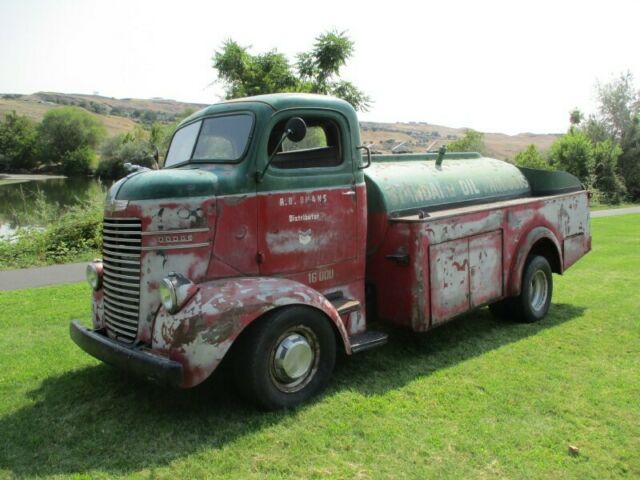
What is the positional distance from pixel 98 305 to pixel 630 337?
17.5 ft

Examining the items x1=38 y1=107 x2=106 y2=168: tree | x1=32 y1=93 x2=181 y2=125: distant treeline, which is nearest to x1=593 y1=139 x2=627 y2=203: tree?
x1=38 y1=107 x2=106 y2=168: tree

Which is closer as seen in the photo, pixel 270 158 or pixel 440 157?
pixel 270 158

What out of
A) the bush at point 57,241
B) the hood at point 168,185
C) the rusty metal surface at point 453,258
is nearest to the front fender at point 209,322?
the hood at point 168,185

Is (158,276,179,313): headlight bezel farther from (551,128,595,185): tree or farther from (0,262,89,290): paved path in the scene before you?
(551,128,595,185): tree

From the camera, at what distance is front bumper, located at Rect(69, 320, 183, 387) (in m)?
3.83

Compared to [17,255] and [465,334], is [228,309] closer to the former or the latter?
[465,334]

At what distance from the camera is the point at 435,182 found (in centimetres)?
629

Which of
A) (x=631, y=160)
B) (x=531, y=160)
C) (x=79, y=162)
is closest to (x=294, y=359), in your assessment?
(x=531, y=160)

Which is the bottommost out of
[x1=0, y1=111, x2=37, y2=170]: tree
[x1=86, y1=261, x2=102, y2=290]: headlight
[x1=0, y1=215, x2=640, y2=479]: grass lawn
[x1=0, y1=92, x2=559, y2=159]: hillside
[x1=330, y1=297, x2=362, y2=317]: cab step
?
[x1=0, y1=215, x2=640, y2=479]: grass lawn

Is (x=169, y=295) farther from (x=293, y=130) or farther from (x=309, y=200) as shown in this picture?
(x=293, y=130)

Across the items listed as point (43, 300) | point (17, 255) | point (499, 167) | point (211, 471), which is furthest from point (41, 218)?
point (211, 471)

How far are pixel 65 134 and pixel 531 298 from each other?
75.5 m

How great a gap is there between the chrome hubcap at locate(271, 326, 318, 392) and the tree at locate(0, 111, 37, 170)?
236 ft

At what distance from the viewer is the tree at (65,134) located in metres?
68.9
